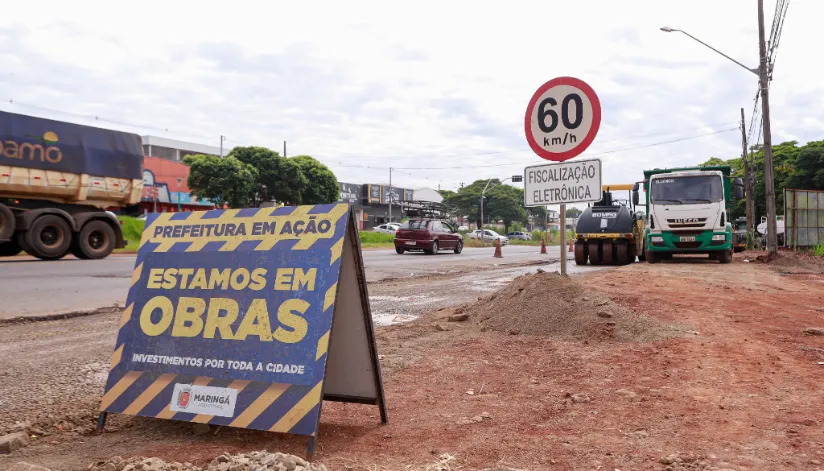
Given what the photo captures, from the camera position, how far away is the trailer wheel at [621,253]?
62.3 feet

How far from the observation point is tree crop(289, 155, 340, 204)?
5053 centimetres

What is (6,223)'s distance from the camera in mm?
16484

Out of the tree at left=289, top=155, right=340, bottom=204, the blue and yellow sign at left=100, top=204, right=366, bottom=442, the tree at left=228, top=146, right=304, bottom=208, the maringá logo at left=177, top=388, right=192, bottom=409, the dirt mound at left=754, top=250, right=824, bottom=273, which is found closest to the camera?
the blue and yellow sign at left=100, top=204, right=366, bottom=442

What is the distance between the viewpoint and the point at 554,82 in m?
6.91

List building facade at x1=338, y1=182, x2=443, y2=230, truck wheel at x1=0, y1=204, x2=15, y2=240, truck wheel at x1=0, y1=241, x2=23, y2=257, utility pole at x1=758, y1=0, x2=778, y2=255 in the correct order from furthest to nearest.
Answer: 1. building facade at x1=338, y1=182, x2=443, y2=230
2. utility pole at x1=758, y1=0, x2=778, y2=255
3. truck wheel at x1=0, y1=241, x2=23, y2=257
4. truck wheel at x1=0, y1=204, x2=15, y2=240

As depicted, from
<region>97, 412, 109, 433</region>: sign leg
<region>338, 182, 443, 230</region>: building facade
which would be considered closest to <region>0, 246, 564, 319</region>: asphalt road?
<region>97, 412, 109, 433</region>: sign leg

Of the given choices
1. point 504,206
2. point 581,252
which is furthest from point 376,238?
point 504,206

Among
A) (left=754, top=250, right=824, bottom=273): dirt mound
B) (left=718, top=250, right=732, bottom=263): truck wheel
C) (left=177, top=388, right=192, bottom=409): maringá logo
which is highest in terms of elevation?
(left=718, top=250, right=732, bottom=263): truck wheel

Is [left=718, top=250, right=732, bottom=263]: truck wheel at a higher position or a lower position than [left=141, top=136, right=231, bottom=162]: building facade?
lower

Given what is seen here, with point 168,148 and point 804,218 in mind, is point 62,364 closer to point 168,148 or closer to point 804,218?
point 804,218

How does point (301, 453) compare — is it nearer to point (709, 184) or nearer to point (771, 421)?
point (771, 421)

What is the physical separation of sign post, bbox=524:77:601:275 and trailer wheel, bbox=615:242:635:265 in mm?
12571

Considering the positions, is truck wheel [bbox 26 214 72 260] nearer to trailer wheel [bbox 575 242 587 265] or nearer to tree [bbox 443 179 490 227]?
trailer wheel [bbox 575 242 587 265]

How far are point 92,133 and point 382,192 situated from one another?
5453cm
